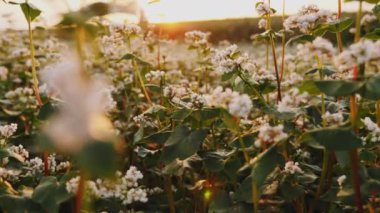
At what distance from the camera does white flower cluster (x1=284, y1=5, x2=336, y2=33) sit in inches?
120

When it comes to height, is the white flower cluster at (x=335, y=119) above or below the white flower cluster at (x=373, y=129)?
above

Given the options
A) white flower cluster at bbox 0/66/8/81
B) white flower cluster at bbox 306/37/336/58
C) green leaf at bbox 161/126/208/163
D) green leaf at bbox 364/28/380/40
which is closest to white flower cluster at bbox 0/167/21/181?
green leaf at bbox 161/126/208/163

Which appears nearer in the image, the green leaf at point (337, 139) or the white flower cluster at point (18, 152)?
the green leaf at point (337, 139)

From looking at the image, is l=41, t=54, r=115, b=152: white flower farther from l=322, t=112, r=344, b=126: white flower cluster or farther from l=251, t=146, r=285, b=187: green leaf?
l=322, t=112, r=344, b=126: white flower cluster

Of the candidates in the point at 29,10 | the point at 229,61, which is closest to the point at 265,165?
the point at 229,61

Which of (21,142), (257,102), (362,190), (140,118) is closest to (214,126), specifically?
(257,102)

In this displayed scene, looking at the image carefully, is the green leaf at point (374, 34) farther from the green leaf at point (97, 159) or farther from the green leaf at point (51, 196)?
the green leaf at point (97, 159)

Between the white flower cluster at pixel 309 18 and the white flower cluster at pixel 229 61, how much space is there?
0.32 metres

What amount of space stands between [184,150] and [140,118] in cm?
77

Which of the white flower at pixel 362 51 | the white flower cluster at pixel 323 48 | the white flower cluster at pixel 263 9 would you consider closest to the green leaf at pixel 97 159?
the white flower at pixel 362 51

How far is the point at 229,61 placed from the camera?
3078 millimetres

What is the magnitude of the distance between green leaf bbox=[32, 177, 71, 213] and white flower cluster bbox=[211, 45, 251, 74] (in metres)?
1.08

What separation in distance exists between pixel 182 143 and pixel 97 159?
1384 millimetres

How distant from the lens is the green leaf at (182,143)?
9.12 feet
